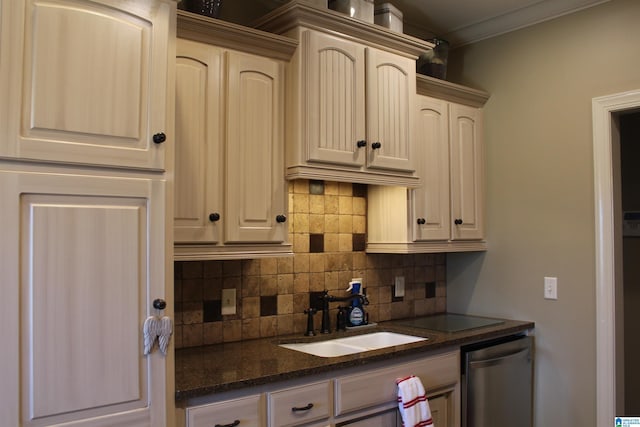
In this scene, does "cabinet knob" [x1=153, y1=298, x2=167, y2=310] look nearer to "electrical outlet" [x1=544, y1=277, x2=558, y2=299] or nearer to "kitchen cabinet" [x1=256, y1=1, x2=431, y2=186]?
"kitchen cabinet" [x1=256, y1=1, x2=431, y2=186]

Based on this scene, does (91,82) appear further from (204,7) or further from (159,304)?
(204,7)

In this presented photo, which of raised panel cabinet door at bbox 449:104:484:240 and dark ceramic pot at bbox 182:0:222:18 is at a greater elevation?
dark ceramic pot at bbox 182:0:222:18

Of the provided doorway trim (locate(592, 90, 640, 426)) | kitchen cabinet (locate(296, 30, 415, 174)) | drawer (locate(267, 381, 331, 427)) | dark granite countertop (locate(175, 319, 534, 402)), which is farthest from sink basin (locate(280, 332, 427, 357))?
doorway trim (locate(592, 90, 640, 426))

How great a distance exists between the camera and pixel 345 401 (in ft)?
7.28

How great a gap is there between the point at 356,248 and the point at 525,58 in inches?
58.6

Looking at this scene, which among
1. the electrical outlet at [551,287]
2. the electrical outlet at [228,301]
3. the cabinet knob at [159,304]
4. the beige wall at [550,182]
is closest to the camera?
the cabinet knob at [159,304]

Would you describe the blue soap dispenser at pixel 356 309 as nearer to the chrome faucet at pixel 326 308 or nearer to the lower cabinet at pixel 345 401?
the chrome faucet at pixel 326 308

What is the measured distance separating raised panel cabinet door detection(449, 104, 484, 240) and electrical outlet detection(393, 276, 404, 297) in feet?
1.34

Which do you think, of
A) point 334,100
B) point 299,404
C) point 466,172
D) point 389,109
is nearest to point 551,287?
point 466,172

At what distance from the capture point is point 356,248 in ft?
10.3

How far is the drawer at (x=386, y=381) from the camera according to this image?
222 cm

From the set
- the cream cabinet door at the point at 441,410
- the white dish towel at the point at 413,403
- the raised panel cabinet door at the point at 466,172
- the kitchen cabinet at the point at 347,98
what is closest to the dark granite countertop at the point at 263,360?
the white dish towel at the point at 413,403

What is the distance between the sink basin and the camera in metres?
2.64

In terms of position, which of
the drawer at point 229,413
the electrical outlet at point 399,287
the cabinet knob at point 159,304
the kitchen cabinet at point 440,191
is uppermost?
the kitchen cabinet at point 440,191
